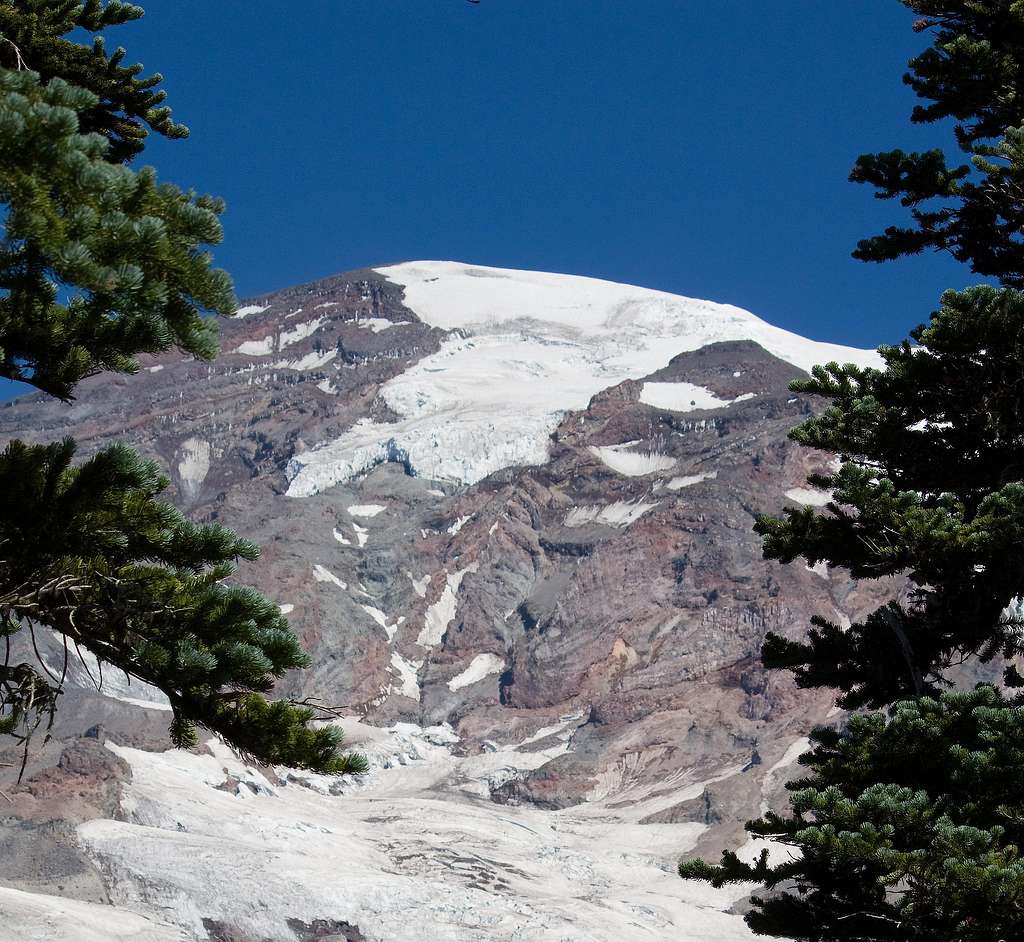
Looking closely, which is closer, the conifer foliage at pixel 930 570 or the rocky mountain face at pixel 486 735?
the conifer foliage at pixel 930 570

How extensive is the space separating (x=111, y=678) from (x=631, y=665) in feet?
187

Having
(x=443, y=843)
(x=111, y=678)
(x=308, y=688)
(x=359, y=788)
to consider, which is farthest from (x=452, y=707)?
(x=443, y=843)

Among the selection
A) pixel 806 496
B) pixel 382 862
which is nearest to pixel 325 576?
pixel 806 496

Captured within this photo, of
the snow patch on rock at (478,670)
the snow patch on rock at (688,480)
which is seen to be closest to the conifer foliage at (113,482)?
the snow patch on rock at (478,670)

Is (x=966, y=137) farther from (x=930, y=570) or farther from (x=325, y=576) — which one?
(x=325, y=576)

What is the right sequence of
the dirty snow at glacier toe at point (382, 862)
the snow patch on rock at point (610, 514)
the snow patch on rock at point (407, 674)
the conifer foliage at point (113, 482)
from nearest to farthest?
1. the conifer foliage at point (113, 482)
2. the dirty snow at glacier toe at point (382, 862)
3. the snow patch on rock at point (407, 674)
4. the snow patch on rock at point (610, 514)

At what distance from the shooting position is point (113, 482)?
9.15 metres

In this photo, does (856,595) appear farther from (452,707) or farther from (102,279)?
(102,279)

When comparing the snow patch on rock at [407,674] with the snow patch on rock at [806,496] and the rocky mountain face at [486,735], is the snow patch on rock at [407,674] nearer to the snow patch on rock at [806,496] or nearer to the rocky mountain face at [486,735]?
the rocky mountain face at [486,735]

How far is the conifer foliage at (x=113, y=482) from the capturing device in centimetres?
783

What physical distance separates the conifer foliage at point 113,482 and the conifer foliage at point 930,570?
192 inches

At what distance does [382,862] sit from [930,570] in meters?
79.5

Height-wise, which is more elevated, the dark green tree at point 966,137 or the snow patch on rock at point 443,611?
the dark green tree at point 966,137

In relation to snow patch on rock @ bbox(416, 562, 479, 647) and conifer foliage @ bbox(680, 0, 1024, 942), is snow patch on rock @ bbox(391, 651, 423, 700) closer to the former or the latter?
snow patch on rock @ bbox(416, 562, 479, 647)
